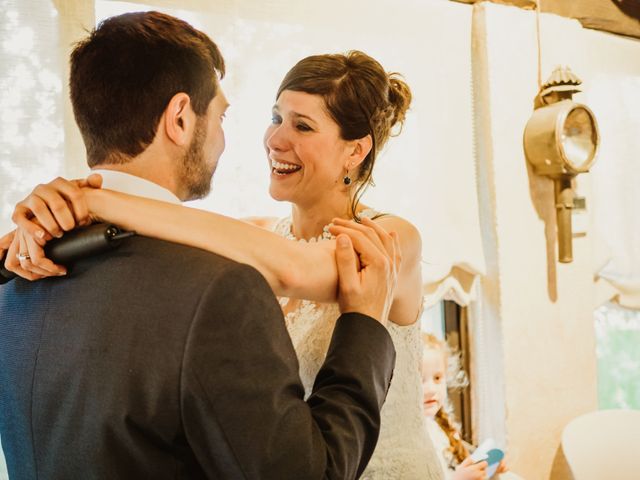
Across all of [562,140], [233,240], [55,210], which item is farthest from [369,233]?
[562,140]

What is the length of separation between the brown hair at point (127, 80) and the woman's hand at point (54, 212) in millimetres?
83

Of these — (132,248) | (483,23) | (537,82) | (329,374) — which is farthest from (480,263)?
(132,248)

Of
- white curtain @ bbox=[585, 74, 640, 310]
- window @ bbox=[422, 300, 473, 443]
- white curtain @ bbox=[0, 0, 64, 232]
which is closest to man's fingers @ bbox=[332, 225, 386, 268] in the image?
white curtain @ bbox=[0, 0, 64, 232]

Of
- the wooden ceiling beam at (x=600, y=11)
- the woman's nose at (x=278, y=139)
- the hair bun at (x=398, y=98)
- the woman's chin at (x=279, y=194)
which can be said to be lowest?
the woman's chin at (x=279, y=194)

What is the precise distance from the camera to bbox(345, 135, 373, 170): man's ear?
157cm

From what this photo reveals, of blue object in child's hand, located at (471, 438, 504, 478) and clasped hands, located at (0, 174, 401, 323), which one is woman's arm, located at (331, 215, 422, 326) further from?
blue object in child's hand, located at (471, 438, 504, 478)

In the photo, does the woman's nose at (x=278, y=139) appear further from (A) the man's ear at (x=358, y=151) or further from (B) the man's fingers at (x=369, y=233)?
(B) the man's fingers at (x=369, y=233)

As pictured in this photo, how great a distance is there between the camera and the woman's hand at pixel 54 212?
81 centimetres

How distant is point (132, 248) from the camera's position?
0.80 meters

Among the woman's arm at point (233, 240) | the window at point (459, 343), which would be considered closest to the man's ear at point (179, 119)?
the woman's arm at point (233, 240)

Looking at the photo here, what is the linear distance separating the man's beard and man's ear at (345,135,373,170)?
2.17 feet

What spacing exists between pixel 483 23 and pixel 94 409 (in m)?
1.94

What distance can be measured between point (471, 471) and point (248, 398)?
123 centimetres

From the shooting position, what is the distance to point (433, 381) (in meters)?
2.02
